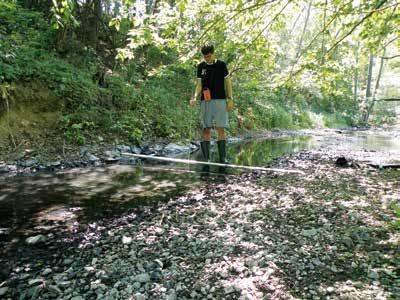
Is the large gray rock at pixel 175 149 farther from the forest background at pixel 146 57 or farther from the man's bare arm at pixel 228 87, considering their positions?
the man's bare arm at pixel 228 87

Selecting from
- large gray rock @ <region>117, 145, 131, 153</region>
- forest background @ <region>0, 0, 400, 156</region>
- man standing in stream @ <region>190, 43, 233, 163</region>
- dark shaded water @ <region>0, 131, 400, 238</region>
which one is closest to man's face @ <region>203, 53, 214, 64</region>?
man standing in stream @ <region>190, 43, 233, 163</region>

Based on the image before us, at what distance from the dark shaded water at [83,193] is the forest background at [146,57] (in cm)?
197

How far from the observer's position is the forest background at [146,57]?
18.1ft

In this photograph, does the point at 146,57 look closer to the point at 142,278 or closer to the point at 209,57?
the point at 209,57

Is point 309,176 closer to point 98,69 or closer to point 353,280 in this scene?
point 353,280

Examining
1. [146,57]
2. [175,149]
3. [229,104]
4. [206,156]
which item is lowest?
[175,149]

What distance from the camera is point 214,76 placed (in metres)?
6.50

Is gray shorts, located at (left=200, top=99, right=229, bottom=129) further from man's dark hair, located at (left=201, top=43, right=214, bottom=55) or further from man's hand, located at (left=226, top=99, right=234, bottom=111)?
man's dark hair, located at (left=201, top=43, right=214, bottom=55)

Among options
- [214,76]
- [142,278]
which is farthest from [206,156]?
[142,278]

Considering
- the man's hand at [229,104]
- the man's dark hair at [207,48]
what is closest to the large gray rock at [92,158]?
the man's hand at [229,104]

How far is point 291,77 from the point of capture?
20.1ft

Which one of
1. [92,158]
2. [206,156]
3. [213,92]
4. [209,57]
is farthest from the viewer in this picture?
[92,158]

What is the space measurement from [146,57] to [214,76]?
9363mm

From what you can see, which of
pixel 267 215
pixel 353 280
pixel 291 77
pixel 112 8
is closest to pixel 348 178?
pixel 291 77
